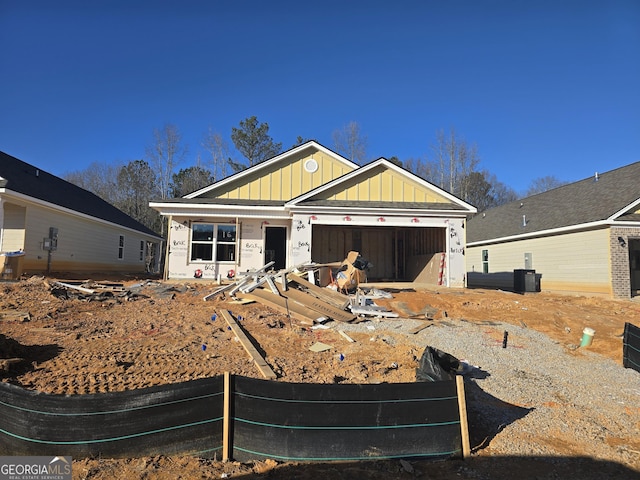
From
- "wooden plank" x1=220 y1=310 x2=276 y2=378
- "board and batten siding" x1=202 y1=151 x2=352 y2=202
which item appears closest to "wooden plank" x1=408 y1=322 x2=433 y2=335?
"wooden plank" x1=220 y1=310 x2=276 y2=378

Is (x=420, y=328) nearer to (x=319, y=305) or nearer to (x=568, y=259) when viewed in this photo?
(x=319, y=305)

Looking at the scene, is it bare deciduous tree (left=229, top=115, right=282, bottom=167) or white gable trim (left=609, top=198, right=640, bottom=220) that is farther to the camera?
bare deciduous tree (left=229, top=115, right=282, bottom=167)

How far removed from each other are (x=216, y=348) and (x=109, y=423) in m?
3.37

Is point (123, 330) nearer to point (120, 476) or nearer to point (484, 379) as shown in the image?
point (120, 476)

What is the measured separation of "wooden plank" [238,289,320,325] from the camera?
32.4 feet

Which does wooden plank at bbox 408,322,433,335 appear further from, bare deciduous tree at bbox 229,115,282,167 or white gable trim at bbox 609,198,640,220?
bare deciduous tree at bbox 229,115,282,167

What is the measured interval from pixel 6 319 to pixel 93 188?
3995cm

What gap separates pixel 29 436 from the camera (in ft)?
12.5

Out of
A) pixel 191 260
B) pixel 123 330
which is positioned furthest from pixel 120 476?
pixel 191 260

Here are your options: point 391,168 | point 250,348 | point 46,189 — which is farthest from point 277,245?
point 250,348

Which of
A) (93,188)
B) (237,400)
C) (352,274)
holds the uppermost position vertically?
(93,188)

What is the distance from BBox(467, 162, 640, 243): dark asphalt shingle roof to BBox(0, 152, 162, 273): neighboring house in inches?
911

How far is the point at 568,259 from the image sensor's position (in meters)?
17.9

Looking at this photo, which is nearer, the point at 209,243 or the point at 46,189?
the point at 209,243
